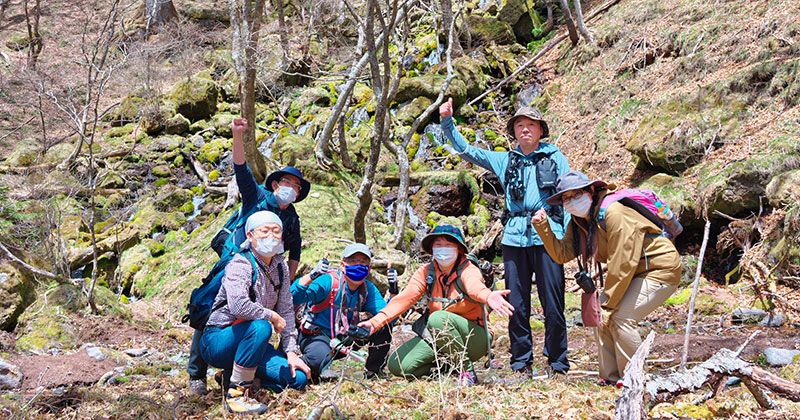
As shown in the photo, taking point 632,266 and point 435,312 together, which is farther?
point 435,312

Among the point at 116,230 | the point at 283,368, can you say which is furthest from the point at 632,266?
the point at 116,230

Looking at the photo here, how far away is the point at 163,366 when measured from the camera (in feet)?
19.1

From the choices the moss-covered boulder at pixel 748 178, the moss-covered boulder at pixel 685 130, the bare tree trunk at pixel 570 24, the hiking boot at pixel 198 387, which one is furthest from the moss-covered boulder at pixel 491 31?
the hiking boot at pixel 198 387

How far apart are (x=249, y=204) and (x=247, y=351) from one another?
4.01 ft

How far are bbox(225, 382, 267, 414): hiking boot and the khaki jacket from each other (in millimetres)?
2351

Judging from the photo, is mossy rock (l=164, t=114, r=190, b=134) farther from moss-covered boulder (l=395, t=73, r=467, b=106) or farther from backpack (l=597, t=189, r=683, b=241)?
backpack (l=597, t=189, r=683, b=241)

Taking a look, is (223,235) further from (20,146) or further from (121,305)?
(20,146)

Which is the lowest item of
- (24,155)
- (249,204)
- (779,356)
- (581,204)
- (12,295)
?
(779,356)

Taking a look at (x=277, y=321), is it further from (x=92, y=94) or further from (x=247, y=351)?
(x=92, y=94)

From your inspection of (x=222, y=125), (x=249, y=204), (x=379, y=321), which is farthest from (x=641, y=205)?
(x=222, y=125)

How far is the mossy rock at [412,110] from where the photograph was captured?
1452 centimetres

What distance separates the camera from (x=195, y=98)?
17.9m

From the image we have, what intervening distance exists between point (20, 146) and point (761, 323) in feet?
61.4

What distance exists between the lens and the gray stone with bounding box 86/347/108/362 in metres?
5.97
